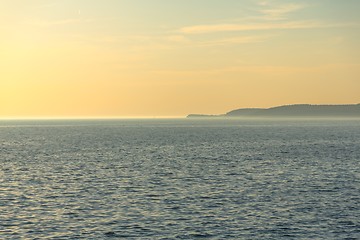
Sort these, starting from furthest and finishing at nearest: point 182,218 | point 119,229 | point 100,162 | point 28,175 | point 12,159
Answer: point 12,159
point 100,162
point 28,175
point 182,218
point 119,229

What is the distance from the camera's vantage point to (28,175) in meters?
80.9

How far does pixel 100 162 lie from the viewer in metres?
103

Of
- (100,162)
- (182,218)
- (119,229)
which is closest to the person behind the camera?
(119,229)

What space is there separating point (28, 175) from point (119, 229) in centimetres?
4255

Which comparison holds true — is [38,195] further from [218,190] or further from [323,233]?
[323,233]

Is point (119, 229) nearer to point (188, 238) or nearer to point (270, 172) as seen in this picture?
point (188, 238)

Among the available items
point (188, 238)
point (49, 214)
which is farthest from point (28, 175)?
point (188, 238)

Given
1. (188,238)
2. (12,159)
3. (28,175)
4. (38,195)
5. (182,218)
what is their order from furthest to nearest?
(12,159)
(28,175)
(38,195)
(182,218)
(188,238)

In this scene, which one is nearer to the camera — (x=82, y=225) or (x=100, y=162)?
(x=82, y=225)

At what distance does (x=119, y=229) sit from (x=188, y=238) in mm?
6710

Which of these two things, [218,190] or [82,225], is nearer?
[82,225]

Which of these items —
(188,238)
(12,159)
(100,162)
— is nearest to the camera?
(188,238)

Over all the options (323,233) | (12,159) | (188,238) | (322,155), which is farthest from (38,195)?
(322,155)

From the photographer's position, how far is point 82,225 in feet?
147
